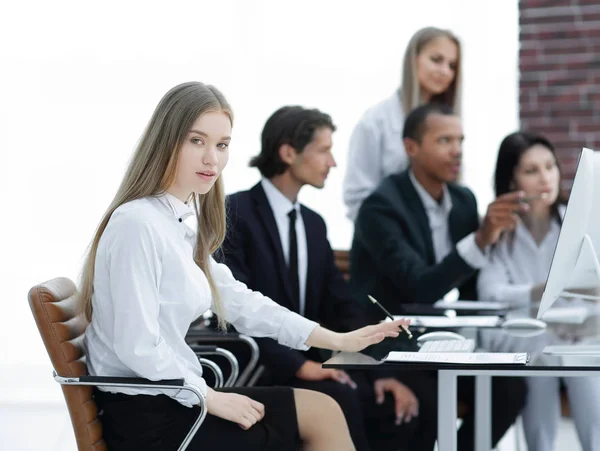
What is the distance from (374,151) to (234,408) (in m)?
2.04

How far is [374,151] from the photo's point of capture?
3949 mm

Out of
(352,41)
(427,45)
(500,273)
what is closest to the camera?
(500,273)

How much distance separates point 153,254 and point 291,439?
54cm

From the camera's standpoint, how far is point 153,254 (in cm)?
204

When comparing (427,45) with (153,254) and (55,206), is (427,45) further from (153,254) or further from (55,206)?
(55,206)

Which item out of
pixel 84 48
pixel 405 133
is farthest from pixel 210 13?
pixel 405 133

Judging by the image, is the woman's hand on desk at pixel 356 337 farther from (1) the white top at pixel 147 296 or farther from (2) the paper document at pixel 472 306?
(2) the paper document at pixel 472 306

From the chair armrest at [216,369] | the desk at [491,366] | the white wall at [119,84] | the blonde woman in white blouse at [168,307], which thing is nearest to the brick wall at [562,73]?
the white wall at [119,84]

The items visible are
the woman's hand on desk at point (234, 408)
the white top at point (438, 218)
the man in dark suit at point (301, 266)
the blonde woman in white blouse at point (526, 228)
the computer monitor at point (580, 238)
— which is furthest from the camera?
the white top at point (438, 218)

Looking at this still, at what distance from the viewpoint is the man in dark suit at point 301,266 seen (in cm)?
294

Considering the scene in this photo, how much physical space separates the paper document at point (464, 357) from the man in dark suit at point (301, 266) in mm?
602

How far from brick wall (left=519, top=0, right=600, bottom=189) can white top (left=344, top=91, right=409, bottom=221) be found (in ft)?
4.20

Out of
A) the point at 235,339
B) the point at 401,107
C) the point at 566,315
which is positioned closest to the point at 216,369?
the point at 235,339

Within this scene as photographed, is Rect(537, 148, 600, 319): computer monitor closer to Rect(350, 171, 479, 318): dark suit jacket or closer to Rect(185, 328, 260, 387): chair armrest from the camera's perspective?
Rect(350, 171, 479, 318): dark suit jacket
